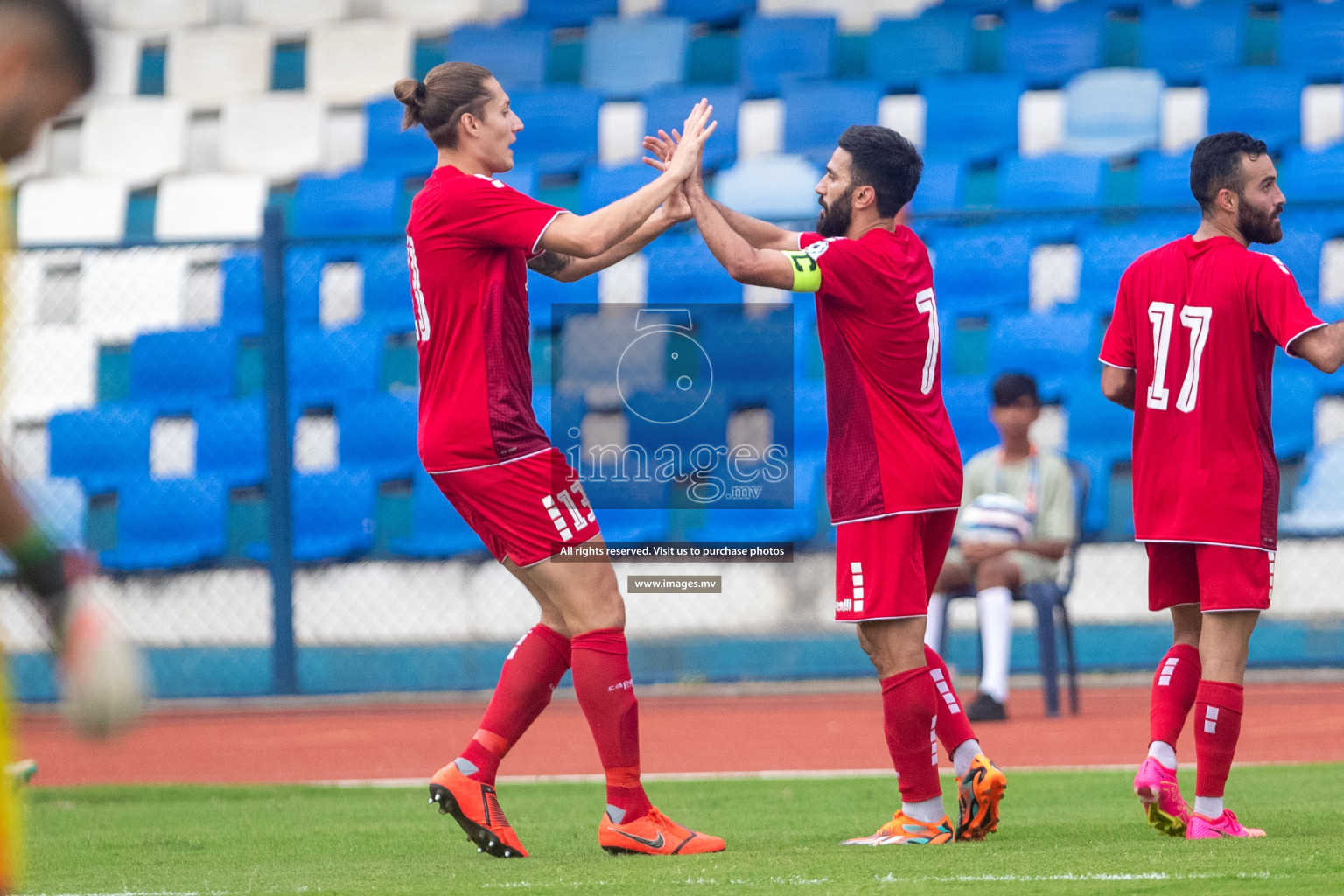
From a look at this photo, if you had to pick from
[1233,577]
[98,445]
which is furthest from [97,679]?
[98,445]

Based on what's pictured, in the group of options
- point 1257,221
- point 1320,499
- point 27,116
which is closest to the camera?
point 27,116

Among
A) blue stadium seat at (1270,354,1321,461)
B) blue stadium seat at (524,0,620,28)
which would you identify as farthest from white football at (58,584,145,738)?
blue stadium seat at (524,0,620,28)

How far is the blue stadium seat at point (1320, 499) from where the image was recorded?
8688 mm

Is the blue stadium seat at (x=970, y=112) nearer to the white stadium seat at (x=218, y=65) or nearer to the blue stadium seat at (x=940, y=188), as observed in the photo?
the blue stadium seat at (x=940, y=188)

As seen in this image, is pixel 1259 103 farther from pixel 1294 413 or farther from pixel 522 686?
pixel 522 686

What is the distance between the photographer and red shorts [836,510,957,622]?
3.96 m

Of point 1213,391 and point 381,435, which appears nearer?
point 1213,391

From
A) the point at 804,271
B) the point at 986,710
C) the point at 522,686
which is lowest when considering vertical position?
the point at 986,710

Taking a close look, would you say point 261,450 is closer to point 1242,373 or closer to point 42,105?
point 1242,373

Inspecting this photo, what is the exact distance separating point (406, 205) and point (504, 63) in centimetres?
182

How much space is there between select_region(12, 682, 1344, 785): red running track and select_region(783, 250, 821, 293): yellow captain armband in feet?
9.51

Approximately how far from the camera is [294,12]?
44.5 ft

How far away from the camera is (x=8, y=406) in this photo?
1068 centimetres

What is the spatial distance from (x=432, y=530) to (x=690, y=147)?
240 inches
